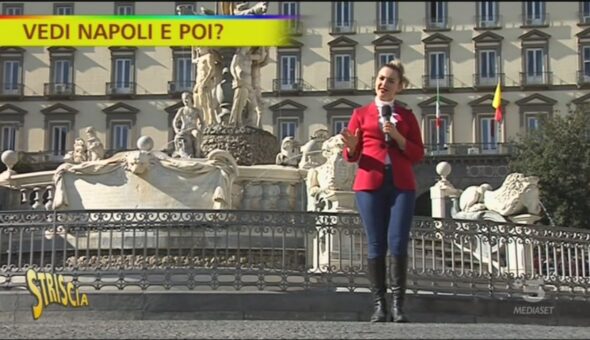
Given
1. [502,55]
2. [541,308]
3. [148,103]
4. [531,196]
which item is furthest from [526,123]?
[541,308]

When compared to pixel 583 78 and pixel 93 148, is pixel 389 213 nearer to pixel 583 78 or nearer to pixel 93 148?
pixel 93 148

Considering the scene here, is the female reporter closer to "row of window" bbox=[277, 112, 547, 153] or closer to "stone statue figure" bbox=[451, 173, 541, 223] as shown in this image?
"stone statue figure" bbox=[451, 173, 541, 223]

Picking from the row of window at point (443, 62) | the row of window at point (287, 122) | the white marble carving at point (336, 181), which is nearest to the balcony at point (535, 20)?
the row of window at point (443, 62)

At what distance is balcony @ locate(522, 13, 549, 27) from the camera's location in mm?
59469

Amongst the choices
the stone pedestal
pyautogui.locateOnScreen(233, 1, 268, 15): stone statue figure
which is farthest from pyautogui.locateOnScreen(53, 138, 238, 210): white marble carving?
pyautogui.locateOnScreen(233, 1, 268, 15): stone statue figure

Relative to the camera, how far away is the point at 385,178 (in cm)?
694

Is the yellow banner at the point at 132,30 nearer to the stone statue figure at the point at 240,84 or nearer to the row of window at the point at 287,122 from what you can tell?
the stone statue figure at the point at 240,84

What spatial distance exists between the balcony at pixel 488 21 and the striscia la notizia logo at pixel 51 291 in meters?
53.0

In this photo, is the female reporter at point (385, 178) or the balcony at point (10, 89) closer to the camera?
the female reporter at point (385, 178)

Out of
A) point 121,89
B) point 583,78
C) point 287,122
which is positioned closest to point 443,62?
point 583,78

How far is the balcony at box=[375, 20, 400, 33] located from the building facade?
3.0 inches

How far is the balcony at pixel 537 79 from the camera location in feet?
192

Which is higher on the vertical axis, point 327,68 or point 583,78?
point 327,68

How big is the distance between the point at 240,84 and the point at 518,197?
595 cm
